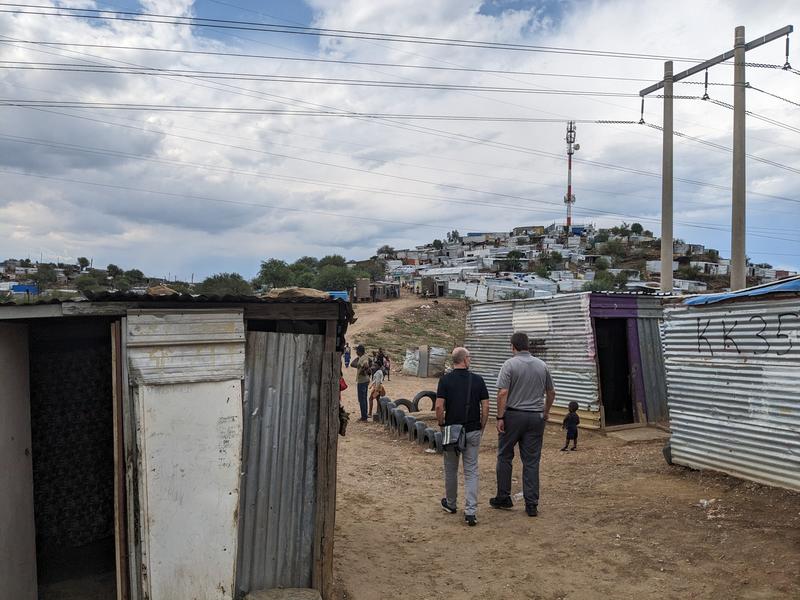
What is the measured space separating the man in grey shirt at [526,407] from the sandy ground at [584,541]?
476 millimetres

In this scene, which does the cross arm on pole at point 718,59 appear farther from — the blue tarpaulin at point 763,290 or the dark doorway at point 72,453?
the dark doorway at point 72,453

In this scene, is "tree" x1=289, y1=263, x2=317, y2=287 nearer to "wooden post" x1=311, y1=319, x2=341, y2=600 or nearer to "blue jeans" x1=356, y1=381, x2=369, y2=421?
"blue jeans" x1=356, y1=381, x2=369, y2=421

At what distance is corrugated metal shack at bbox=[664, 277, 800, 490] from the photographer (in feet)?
19.7

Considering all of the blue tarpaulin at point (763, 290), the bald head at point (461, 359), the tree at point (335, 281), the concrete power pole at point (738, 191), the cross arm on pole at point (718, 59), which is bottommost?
the bald head at point (461, 359)

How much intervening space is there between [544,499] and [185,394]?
15.3 ft

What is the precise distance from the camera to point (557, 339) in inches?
463

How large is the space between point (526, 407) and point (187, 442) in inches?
136

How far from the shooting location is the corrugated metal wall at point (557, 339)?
11.0 meters

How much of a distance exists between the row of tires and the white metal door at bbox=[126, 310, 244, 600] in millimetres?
5784

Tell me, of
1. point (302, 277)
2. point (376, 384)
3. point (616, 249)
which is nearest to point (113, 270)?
point (302, 277)

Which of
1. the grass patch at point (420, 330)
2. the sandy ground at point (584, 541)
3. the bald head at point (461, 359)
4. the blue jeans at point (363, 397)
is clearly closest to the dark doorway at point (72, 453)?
the sandy ground at point (584, 541)

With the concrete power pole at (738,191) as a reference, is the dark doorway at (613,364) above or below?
below

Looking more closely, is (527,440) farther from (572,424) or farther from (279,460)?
(572,424)

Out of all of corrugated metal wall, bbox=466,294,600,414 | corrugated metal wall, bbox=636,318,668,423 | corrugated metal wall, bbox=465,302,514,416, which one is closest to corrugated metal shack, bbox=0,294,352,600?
corrugated metal wall, bbox=466,294,600,414
